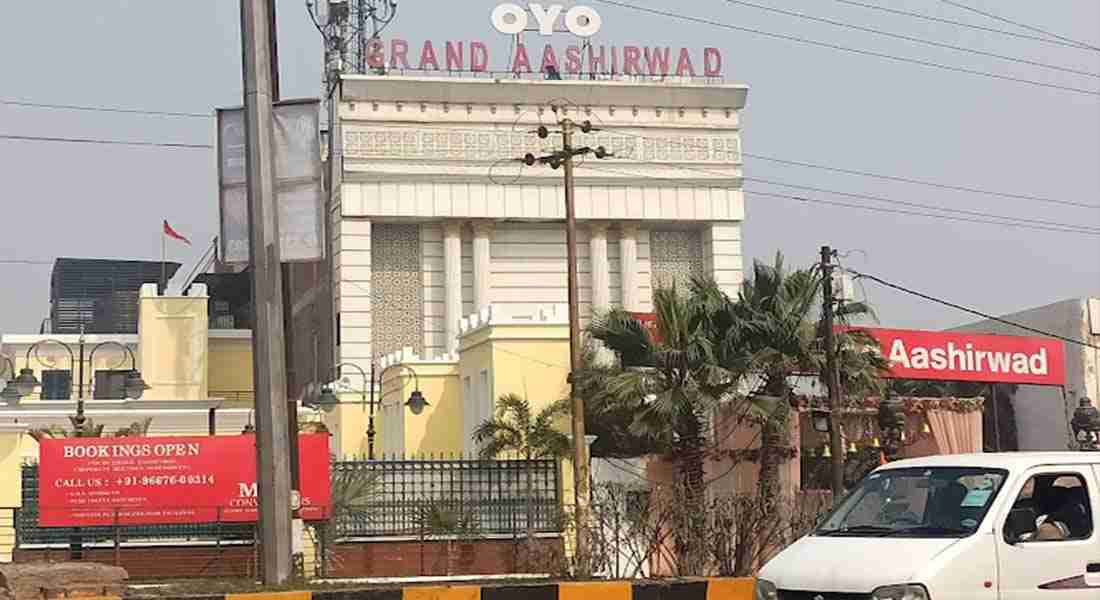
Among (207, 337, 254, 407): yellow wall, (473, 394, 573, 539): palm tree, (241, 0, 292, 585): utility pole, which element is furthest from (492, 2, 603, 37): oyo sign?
(241, 0, 292, 585): utility pole

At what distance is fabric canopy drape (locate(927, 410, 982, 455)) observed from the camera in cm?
3716

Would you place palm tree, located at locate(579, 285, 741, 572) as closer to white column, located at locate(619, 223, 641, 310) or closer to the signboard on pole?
the signboard on pole

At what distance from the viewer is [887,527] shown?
1007cm

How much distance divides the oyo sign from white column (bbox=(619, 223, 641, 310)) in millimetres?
8402

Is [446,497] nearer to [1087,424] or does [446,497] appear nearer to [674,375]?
[674,375]

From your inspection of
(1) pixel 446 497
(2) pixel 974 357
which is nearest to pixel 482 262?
(2) pixel 974 357

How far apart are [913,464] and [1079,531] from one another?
1243 mm

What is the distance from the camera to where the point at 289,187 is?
545 inches

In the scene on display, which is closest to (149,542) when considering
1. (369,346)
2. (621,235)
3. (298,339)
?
(298,339)

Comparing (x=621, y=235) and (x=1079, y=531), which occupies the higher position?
(x=621, y=235)

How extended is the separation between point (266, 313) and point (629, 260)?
49.8m

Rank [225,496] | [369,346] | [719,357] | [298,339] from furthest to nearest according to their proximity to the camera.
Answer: [369,346]
[719,357]
[225,496]
[298,339]

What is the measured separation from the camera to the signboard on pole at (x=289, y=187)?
45.3 feet

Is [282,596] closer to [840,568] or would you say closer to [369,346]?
[840,568]
